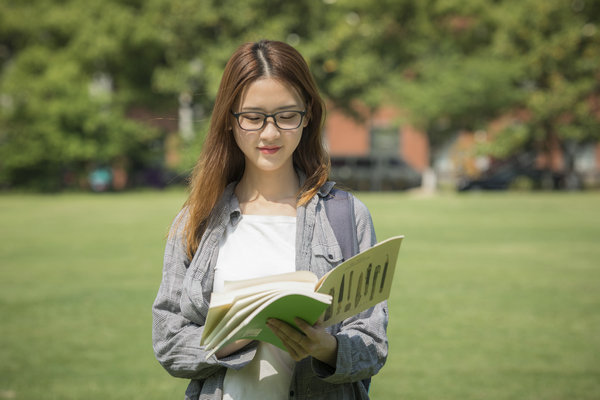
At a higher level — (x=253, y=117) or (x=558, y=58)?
(x=558, y=58)

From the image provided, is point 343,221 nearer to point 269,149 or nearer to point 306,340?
point 269,149

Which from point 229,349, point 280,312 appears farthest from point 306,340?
point 229,349

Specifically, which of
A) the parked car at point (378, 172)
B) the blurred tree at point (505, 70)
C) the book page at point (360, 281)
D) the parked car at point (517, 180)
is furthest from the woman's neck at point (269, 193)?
the parked car at point (517, 180)

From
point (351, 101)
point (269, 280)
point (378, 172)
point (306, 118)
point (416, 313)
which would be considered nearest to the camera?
point (269, 280)

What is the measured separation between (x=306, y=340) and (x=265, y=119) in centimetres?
72

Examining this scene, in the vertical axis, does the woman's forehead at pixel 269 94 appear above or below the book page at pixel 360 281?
above

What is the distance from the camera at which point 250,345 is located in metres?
2.12

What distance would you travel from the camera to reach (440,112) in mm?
30688

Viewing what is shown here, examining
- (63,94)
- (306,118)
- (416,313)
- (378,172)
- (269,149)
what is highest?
(63,94)

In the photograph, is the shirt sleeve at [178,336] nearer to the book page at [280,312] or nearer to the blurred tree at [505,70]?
the book page at [280,312]

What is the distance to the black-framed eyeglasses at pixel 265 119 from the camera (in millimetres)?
2174

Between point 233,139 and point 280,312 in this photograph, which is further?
point 233,139

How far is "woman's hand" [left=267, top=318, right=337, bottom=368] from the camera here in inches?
74.4

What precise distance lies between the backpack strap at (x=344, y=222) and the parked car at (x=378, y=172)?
28534mm
